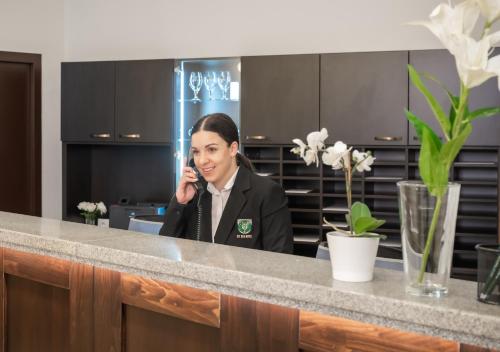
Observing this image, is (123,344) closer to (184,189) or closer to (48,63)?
(184,189)

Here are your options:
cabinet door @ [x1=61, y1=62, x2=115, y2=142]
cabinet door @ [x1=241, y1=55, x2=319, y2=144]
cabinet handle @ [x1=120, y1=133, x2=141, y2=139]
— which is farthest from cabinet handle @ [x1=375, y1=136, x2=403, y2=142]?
cabinet door @ [x1=61, y1=62, x2=115, y2=142]

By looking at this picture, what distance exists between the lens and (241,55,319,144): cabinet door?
199 inches

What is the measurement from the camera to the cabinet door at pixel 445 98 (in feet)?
15.2

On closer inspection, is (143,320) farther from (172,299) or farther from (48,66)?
(48,66)

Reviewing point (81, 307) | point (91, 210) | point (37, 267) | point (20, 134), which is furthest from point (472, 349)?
point (20, 134)

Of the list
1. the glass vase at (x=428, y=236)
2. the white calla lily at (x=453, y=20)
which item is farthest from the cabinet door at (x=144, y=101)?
the white calla lily at (x=453, y=20)

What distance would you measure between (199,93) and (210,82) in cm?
12

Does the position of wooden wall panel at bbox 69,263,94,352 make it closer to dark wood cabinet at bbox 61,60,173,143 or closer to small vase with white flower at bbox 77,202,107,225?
dark wood cabinet at bbox 61,60,173,143

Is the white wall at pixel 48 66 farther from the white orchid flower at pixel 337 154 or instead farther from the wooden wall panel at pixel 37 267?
the white orchid flower at pixel 337 154

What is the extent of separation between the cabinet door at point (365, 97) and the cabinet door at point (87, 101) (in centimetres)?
184

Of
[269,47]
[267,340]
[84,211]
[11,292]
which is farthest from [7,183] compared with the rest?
[267,340]

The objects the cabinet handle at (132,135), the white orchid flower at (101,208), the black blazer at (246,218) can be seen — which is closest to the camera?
the black blazer at (246,218)

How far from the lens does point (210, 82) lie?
5543 millimetres

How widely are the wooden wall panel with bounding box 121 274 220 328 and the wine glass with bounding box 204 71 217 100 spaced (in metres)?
3.92
